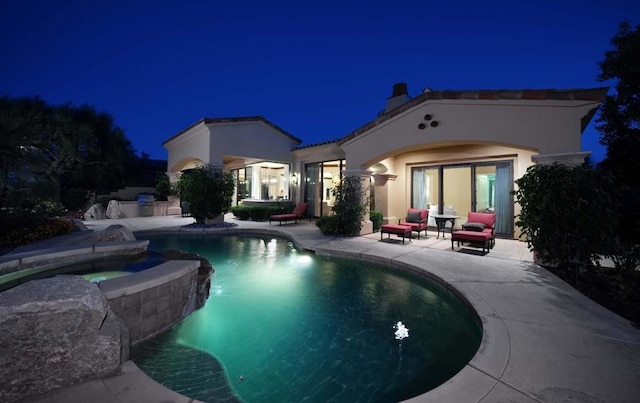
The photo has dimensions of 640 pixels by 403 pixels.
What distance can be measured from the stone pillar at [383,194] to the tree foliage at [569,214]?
6242 mm

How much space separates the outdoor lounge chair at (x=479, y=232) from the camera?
6889 mm

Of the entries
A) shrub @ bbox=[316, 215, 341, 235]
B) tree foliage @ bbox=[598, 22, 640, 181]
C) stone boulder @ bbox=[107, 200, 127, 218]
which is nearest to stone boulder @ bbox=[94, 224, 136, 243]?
shrub @ bbox=[316, 215, 341, 235]

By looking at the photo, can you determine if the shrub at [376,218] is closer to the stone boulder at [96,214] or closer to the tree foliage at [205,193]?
the tree foliage at [205,193]

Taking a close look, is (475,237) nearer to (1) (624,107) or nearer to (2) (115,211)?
(1) (624,107)

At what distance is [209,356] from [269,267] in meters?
3.53

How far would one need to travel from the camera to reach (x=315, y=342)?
3365 millimetres

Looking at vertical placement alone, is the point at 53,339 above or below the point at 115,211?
below

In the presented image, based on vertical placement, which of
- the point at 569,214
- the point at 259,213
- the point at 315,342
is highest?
the point at 569,214

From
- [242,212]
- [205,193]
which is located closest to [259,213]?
[242,212]

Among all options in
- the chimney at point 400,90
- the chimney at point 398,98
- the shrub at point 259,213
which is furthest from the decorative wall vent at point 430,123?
the shrub at point 259,213

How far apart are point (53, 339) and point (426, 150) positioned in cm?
1167

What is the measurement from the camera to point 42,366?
6.56 ft

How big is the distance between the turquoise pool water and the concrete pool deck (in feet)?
1.35

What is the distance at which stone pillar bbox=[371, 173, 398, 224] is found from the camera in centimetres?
1170
